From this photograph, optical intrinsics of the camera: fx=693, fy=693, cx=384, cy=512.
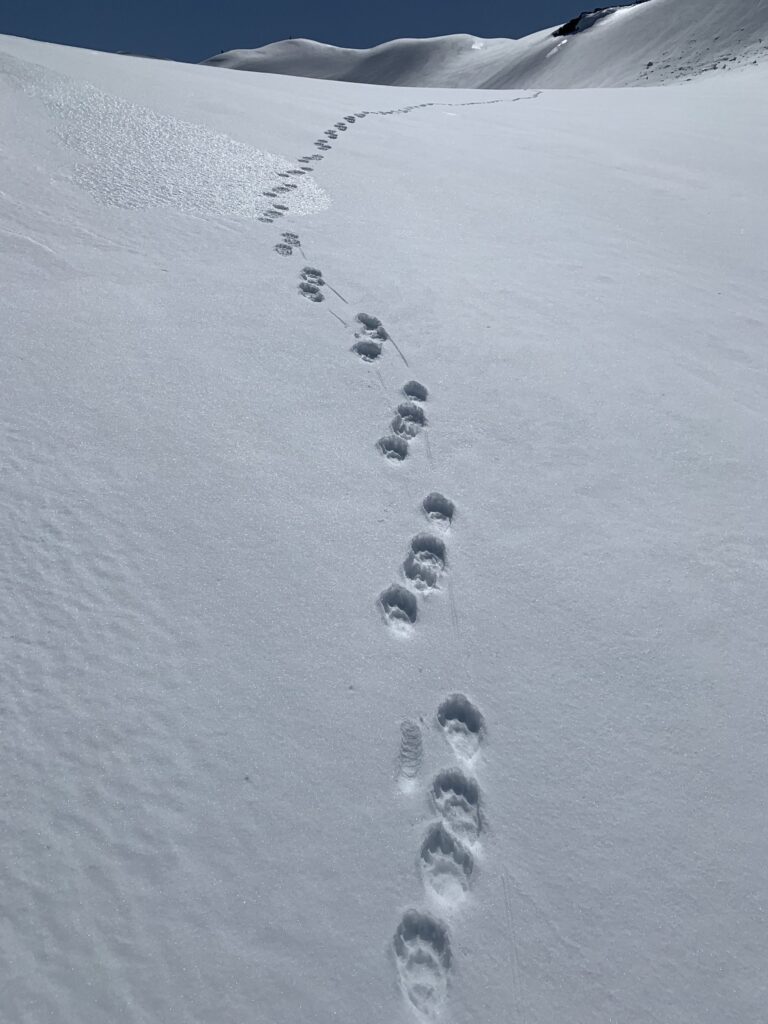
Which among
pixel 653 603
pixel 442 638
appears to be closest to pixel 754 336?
pixel 653 603

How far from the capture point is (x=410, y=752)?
1.39 metres

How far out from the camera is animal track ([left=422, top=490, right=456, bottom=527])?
6.39ft

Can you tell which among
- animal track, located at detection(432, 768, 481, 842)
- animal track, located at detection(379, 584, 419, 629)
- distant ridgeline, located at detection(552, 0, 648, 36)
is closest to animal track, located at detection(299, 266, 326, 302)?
animal track, located at detection(379, 584, 419, 629)

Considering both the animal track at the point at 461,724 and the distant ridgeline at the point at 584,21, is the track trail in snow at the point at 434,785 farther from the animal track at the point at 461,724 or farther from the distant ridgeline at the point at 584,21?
the distant ridgeline at the point at 584,21

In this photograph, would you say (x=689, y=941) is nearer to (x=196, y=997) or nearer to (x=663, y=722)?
(x=663, y=722)

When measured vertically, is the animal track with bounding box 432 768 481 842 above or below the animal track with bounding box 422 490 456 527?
below

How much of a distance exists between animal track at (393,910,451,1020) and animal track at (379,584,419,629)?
25.2 inches

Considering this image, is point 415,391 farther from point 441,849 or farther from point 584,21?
point 584,21

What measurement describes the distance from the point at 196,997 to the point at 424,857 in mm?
424

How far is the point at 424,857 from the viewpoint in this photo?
4.09ft

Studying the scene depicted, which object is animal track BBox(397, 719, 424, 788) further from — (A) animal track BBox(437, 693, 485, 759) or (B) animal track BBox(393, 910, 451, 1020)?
(B) animal track BBox(393, 910, 451, 1020)

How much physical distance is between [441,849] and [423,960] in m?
0.18

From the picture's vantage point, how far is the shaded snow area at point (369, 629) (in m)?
1.13

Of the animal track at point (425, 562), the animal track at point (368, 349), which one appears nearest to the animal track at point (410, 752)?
the animal track at point (425, 562)
